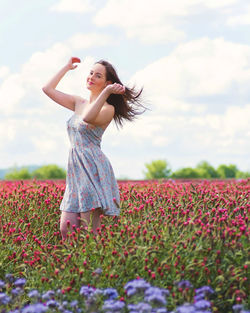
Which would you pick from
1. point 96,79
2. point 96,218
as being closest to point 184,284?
point 96,218

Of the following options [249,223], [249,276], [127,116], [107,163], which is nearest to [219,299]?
[249,276]

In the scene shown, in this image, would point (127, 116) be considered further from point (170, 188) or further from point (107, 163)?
point (170, 188)

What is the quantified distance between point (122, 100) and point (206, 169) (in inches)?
892

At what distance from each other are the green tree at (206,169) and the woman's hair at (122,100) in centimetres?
2075

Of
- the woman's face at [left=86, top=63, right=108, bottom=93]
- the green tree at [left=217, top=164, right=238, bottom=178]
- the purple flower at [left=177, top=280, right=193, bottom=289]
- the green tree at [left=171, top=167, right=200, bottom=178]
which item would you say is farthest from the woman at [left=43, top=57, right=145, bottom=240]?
the green tree at [left=217, top=164, right=238, bottom=178]

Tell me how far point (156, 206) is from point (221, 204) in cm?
80

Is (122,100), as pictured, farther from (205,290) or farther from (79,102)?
(205,290)

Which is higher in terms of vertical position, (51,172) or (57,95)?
(57,95)

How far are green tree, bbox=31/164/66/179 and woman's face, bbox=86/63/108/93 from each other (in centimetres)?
1986

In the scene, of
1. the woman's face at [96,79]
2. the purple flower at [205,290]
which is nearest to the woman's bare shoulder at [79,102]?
the woman's face at [96,79]

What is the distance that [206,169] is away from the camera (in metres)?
28.1

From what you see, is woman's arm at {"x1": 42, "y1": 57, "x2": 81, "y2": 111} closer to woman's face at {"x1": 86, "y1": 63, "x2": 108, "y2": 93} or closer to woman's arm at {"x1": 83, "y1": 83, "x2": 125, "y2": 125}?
woman's face at {"x1": 86, "y1": 63, "x2": 108, "y2": 93}

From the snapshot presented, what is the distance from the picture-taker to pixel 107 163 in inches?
216

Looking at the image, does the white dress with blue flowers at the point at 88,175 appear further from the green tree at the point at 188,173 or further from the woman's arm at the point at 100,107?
the green tree at the point at 188,173
